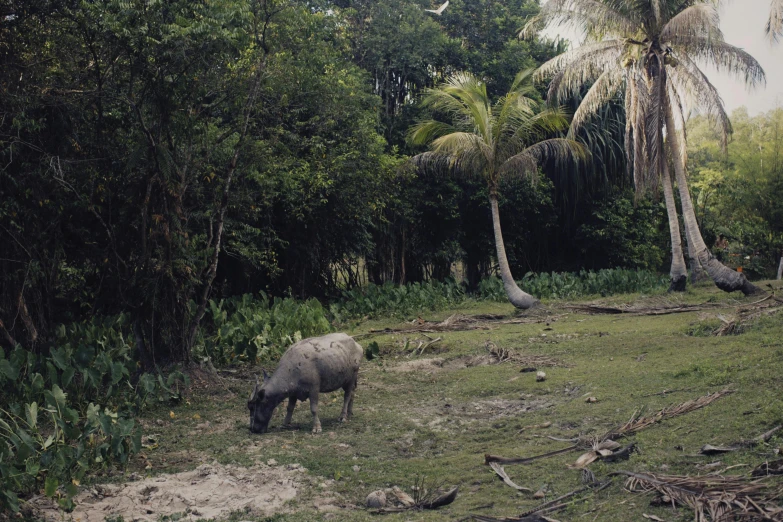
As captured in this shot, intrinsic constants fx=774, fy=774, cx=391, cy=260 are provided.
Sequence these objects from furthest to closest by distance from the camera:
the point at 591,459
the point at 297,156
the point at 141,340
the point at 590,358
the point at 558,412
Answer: the point at 297,156, the point at 590,358, the point at 141,340, the point at 558,412, the point at 591,459

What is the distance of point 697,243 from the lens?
20625 millimetres

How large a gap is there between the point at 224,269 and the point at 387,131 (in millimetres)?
8665

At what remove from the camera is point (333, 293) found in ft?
81.1

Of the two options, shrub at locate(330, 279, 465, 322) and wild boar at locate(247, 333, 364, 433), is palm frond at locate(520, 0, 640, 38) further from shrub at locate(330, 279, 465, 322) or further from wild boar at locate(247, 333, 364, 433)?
wild boar at locate(247, 333, 364, 433)

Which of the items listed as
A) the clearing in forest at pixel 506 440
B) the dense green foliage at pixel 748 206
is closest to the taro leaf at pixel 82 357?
the clearing in forest at pixel 506 440

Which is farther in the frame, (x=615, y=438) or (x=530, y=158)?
(x=530, y=158)

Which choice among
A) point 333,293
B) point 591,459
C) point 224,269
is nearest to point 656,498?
point 591,459

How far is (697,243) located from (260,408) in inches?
602

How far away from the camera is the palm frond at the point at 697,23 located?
18719mm

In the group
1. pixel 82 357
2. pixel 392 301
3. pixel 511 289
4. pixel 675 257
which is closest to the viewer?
pixel 82 357

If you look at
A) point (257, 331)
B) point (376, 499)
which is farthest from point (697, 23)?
point (376, 499)

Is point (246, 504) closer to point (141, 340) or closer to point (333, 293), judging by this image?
point (141, 340)

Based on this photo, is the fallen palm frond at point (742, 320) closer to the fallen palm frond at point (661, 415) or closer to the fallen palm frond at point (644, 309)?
the fallen palm frond at point (644, 309)

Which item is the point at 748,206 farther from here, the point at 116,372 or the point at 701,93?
the point at 116,372
